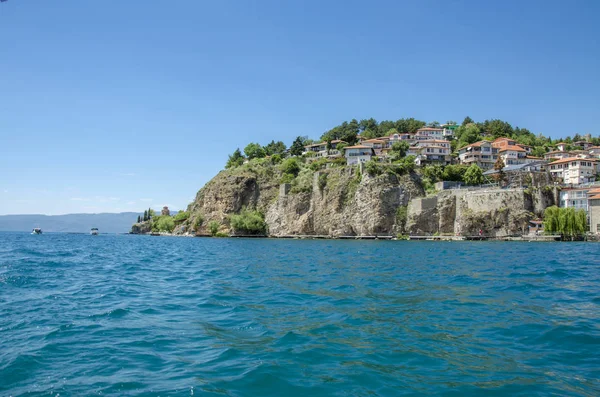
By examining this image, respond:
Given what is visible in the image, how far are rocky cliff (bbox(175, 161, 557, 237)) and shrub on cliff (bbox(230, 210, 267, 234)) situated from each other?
2.73 m

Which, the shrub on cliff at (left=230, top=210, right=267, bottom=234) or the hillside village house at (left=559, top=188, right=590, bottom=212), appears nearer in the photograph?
the hillside village house at (left=559, top=188, right=590, bottom=212)

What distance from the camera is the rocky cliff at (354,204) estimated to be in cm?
6944

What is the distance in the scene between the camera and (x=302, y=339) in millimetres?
9078

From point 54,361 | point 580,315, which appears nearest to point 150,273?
point 54,361

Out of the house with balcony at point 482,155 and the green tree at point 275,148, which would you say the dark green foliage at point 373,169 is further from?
the green tree at point 275,148

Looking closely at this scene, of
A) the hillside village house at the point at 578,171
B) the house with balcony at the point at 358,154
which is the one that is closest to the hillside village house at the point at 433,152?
the house with balcony at the point at 358,154

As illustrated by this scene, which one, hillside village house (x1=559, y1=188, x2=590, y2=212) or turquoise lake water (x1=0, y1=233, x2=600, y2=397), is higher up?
hillside village house (x1=559, y1=188, x2=590, y2=212)

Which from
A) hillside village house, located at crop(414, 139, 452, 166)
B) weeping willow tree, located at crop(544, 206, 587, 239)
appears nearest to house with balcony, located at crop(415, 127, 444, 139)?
hillside village house, located at crop(414, 139, 452, 166)

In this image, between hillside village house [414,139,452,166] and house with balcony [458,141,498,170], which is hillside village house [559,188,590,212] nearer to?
house with balcony [458,141,498,170]

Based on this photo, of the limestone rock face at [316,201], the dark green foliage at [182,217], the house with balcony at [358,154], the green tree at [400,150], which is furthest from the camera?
the dark green foliage at [182,217]

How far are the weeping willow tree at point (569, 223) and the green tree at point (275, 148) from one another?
90749 mm

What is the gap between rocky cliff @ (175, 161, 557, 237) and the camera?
69.4m

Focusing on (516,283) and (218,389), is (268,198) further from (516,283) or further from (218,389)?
(218,389)

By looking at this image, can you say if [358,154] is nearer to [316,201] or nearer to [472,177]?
[316,201]
